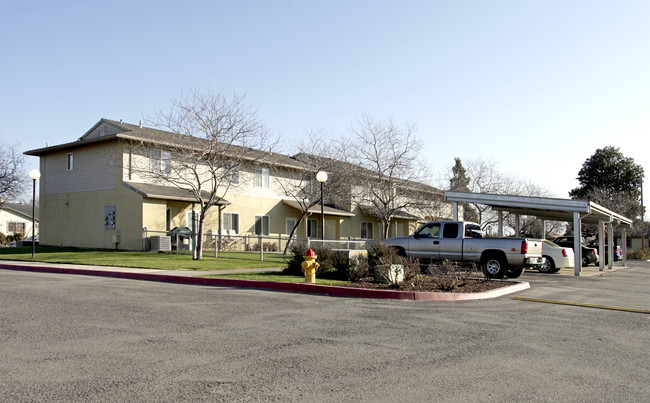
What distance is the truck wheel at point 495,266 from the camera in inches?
715

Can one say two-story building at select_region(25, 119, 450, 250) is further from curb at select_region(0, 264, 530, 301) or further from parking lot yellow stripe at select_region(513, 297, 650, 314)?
parking lot yellow stripe at select_region(513, 297, 650, 314)

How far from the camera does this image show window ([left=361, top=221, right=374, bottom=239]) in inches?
1673

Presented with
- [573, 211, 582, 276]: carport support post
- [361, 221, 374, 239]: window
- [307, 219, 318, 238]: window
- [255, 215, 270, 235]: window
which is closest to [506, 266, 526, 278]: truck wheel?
[573, 211, 582, 276]: carport support post

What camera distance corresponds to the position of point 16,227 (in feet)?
188

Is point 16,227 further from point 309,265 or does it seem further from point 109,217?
point 309,265

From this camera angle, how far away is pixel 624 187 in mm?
61000

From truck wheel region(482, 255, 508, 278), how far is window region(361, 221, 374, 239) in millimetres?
23986

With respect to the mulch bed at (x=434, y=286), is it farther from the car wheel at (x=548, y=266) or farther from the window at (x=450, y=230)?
the car wheel at (x=548, y=266)

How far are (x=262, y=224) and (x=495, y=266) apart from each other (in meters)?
19.6

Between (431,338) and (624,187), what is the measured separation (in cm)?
6198


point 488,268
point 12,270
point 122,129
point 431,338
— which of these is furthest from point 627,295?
point 122,129

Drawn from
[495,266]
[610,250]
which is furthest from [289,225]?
[495,266]

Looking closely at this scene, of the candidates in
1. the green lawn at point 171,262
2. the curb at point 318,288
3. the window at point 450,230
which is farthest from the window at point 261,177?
the curb at point 318,288

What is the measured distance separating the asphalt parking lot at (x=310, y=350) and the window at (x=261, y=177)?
927 inches
